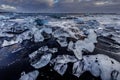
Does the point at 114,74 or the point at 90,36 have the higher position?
the point at 90,36

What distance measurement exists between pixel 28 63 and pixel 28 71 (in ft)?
0.93

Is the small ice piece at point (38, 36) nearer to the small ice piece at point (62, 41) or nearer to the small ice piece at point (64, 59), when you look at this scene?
the small ice piece at point (62, 41)

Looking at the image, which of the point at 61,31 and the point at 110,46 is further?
the point at 61,31

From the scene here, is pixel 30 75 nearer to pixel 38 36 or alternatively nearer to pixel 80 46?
pixel 80 46

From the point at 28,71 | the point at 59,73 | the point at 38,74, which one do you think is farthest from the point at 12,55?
the point at 59,73

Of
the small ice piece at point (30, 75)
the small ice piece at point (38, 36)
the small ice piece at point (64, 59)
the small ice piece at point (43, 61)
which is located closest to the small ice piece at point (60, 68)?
the small ice piece at point (64, 59)

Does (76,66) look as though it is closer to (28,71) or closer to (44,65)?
(44,65)

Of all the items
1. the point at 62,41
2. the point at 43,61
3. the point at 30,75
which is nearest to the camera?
the point at 30,75

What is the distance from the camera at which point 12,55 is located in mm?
3605

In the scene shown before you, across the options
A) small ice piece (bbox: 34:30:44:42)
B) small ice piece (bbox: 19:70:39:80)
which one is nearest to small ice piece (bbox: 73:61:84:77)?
small ice piece (bbox: 19:70:39:80)

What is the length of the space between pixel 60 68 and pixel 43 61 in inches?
16.7

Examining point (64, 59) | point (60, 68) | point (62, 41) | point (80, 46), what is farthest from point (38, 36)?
point (60, 68)

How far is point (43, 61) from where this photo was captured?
3256 millimetres

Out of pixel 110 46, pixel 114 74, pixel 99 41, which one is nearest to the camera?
pixel 114 74
